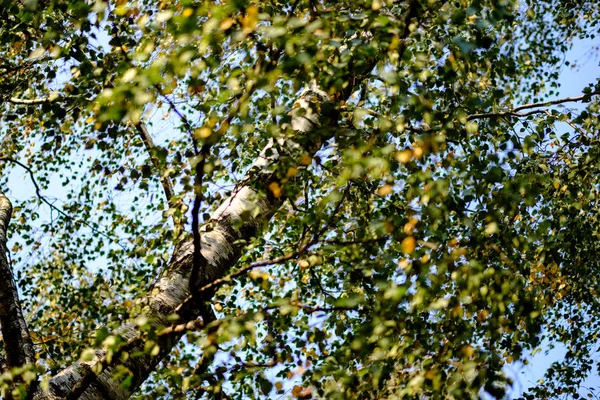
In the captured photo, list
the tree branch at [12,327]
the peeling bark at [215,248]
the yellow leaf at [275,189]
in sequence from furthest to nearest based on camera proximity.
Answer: the tree branch at [12,327] → the peeling bark at [215,248] → the yellow leaf at [275,189]

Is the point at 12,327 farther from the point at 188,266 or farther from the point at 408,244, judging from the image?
the point at 408,244

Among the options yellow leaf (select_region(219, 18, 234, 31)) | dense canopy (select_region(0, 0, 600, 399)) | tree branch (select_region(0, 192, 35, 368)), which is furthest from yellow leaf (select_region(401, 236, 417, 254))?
tree branch (select_region(0, 192, 35, 368))

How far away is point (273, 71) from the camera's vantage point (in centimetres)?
267

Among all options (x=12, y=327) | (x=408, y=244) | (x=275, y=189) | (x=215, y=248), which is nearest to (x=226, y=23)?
(x=275, y=189)

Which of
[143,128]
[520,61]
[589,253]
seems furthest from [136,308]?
[520,61]

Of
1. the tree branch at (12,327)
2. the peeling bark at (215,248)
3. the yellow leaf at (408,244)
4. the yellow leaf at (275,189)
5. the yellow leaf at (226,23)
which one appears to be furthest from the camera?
the tree branch at (12,327)

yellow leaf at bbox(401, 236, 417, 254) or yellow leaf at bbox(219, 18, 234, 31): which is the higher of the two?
yellow leaf at bbox(219, 18, 234, 31)

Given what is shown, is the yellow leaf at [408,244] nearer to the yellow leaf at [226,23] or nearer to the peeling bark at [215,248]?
the peeling bark at [215,248]

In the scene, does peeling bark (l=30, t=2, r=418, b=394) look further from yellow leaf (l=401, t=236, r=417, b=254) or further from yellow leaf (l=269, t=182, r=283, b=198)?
yellow leaf (l=401, t=236, r=417, b=254)

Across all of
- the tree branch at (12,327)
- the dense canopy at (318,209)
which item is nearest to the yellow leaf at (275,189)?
the dense canopy at (318,209)

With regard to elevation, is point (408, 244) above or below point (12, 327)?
above

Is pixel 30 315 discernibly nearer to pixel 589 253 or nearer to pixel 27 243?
pixel 27 243

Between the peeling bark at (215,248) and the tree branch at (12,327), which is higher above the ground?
the peeling bark at (215,248)

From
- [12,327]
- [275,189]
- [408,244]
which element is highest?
[275,189]
